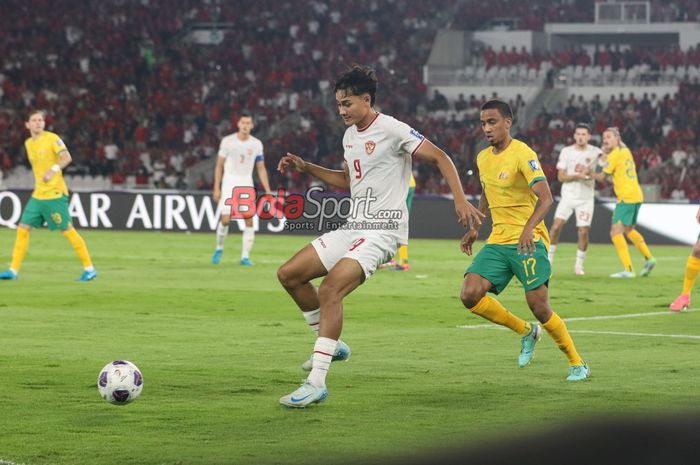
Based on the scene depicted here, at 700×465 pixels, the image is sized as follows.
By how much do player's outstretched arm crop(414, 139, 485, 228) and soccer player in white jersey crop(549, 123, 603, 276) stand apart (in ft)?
39.5

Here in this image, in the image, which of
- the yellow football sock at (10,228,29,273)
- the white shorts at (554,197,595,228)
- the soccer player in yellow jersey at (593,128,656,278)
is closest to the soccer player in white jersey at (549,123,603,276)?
the white shorts at (554,197,595,228)

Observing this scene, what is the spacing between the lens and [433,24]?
51.3m

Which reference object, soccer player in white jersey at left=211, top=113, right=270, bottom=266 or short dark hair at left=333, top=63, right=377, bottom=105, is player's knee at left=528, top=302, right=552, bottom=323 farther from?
soccer player in white jersey at left=211, top=113, right=270, bottom=266

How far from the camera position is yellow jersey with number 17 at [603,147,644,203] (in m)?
20.9

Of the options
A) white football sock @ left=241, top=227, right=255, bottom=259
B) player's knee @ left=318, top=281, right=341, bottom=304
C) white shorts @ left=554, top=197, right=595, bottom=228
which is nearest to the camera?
player's knee @ left=318, top=281, right=341, bottom=304

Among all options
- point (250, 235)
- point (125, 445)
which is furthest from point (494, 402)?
point (250, 235)

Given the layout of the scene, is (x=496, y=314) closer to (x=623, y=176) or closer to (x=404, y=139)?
(x=404, y=139)

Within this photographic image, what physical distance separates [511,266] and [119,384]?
3.34 metres

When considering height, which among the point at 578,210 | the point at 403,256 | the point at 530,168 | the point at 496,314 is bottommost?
the point at 403,256

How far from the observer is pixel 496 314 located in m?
10.2

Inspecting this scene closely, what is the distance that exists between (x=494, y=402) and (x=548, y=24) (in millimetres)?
42894

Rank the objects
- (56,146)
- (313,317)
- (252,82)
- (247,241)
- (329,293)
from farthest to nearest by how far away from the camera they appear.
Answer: (252,82) < (247,241) < (56,146) < (313,317) < (329,293)

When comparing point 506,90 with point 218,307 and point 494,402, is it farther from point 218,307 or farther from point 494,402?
point 494,402

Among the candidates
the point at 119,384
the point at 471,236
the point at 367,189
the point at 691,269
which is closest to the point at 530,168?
the point at 471,236
